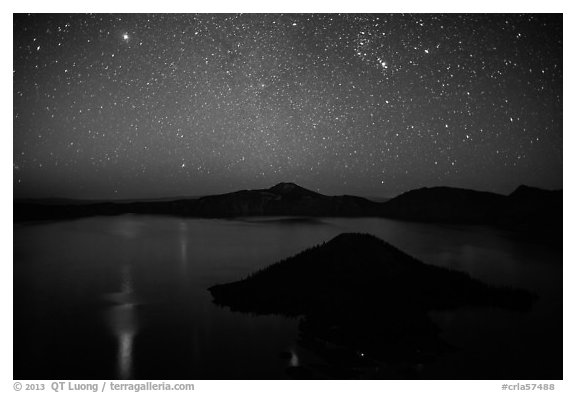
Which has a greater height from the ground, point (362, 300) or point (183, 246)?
point (362, 300)

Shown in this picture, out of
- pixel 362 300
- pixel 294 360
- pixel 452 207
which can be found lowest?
pixel 294 360

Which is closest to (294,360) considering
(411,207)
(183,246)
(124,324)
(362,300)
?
(362,300)

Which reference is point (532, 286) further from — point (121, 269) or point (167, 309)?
point (121, 269)

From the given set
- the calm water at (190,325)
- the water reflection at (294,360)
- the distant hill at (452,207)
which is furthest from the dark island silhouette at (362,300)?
the distant hill at (452,207)

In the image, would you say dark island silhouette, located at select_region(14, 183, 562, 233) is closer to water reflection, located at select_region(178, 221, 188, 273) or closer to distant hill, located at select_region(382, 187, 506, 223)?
distant hill, located at select_region(382, 187, 506, 223)

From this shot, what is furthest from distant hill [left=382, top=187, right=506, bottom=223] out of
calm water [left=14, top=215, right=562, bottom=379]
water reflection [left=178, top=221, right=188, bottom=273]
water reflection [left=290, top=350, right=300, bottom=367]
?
water reflection [left=290, top=350, right=300, bottom=367]

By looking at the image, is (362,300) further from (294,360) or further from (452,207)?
(452,207)
